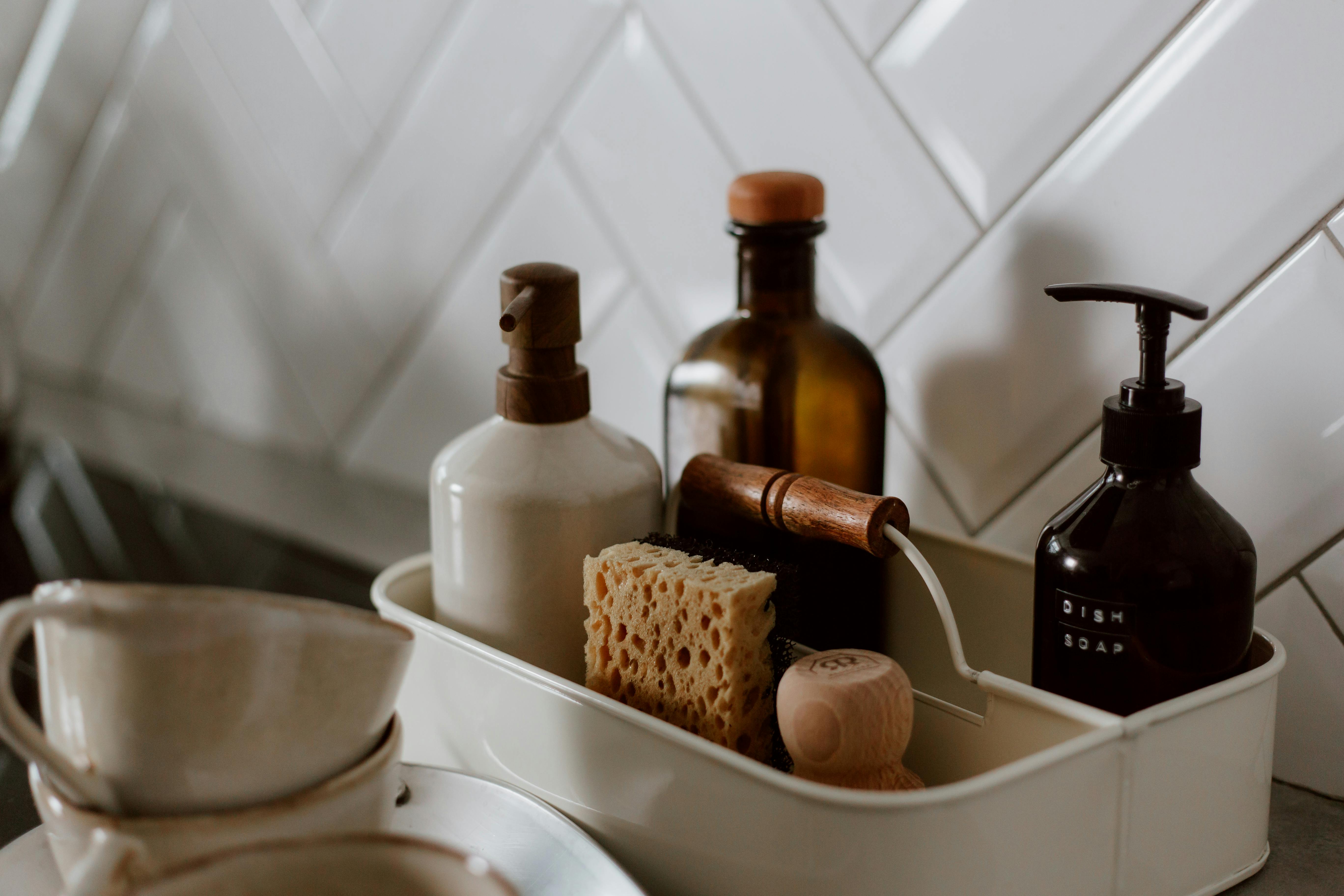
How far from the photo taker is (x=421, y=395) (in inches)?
35.7

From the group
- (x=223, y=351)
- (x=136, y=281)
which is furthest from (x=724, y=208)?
(x=136, y=281)

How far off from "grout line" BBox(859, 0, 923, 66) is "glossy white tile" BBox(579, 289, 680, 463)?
21 cm

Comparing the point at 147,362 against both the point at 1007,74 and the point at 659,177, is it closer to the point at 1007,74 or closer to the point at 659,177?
the point at 659,177

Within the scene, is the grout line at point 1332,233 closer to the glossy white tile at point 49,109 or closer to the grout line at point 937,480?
the grout line at point 937,480

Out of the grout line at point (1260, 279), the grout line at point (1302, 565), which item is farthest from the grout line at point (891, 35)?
the grout line at point (1302, 565)

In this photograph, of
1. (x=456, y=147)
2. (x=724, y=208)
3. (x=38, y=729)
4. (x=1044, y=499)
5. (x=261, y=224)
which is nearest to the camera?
(x=38, y=729)

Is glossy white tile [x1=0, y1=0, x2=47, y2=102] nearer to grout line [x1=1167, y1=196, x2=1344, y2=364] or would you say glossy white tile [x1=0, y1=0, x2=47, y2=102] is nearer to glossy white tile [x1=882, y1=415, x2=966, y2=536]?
glossy white tile [x1=882, y1=415, x2=966, y2=536]

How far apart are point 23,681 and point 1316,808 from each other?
680 millimetres

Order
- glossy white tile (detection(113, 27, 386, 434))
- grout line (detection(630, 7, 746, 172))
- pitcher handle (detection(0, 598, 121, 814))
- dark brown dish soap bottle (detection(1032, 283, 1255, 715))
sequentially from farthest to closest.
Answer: glossy white tile (detection(113, 27, 386, 434))
grout line (detection(630, 7, 746, 172))
dark brown dish soap bottle (detection(1032, 283, 1255, 715))
pitcher handle (detection(0, 598, 121, 814))

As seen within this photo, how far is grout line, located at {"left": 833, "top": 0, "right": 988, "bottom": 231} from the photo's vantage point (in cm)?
59

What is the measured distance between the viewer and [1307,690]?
0.52 metres

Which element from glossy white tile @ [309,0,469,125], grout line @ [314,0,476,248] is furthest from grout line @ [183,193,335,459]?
glossy white tile @ [309,0,469,125]

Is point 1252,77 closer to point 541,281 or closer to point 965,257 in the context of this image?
point 965,257

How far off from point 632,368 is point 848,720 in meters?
0.41
